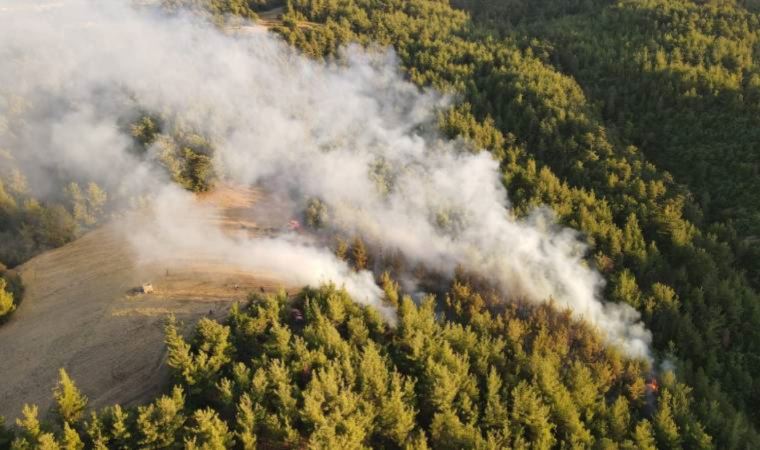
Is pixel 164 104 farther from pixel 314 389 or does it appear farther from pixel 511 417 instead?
pixel 511 417

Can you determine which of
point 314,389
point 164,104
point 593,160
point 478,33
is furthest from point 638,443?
point 478,33

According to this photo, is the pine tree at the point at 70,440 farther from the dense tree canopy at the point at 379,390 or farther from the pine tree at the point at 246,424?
the pine tree at the point at 246,424

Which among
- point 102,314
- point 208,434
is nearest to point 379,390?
point 208,434

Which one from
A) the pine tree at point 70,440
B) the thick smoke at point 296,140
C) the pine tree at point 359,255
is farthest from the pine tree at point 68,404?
the pine tree at point 359,255

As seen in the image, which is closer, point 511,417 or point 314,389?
point 314,389

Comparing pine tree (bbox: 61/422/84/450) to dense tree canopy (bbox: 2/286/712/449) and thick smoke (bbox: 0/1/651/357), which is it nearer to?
dense tree canopy (bbox: 2/286/712/449)

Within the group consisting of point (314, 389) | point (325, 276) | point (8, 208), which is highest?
point (314, 389)

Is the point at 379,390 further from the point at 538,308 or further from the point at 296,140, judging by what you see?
the point at 296,140
